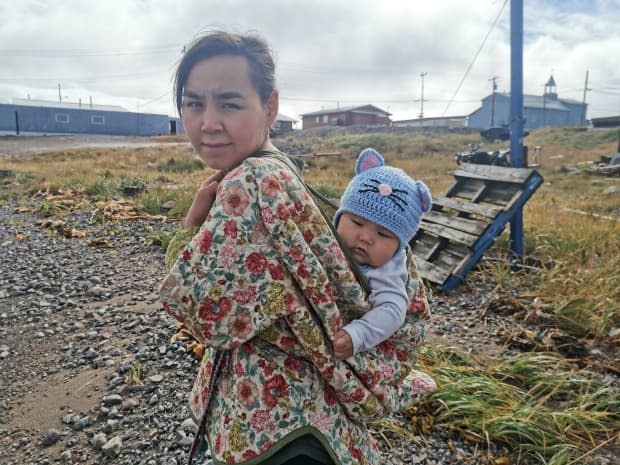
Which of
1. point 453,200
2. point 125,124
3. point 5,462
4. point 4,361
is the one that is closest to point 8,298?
point 4,361

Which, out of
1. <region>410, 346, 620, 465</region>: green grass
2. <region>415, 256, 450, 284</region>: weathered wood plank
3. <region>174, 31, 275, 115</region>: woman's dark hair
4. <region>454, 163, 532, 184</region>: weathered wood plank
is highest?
<region>174, 31, 275, 115</region>: woman's dark hair

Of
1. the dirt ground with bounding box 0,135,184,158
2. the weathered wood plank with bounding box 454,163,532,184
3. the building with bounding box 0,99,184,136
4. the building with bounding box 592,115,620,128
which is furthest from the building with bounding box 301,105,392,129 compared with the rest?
the weathered wood plank with bounding box 454,163,532,184

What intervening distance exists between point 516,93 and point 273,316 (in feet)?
17.9

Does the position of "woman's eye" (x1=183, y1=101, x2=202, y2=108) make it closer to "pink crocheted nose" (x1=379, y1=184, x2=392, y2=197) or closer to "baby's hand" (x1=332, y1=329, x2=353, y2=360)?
"pink crocheted nose" (x1=379, y1=184, x2=392, y2=197)

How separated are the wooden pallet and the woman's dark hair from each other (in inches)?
164

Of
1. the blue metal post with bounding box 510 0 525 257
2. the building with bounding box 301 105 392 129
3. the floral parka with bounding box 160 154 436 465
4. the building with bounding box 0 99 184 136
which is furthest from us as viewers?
the building with bounding box 301 105 392 129

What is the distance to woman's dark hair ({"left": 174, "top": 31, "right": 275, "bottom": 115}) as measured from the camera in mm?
1337

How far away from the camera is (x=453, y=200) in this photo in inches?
240

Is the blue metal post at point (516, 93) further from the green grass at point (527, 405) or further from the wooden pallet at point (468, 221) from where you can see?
the green grass at point (527, 405)

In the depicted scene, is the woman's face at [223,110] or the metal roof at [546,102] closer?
the woman's face at [223,110]

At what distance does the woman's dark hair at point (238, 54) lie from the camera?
1337 millimetres

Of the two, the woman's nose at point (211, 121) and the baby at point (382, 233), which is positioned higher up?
the woman's nose at point (211, 121)

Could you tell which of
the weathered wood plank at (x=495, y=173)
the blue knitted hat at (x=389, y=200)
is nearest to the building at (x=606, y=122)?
the weathered wood plank at (x=495, y=173)

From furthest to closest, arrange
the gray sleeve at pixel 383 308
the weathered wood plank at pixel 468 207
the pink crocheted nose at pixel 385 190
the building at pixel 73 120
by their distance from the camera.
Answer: the building at pixel 73 120 < the weathered wood plank at pixel 468 207 < the pink crocheted nose at pixel 385 190 < the gray sleeve at pixel 383 308
